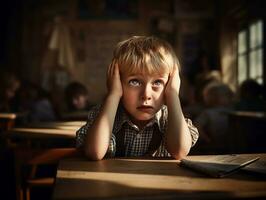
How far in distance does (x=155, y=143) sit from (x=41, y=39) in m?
6.47

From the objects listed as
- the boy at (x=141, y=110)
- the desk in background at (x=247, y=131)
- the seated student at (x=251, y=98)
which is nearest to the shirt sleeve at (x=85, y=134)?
the boy at (x=141, y=110)

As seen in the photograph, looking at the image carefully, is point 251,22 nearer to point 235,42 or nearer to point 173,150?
point 235,42

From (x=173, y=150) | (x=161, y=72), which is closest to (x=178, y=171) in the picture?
(x=173, y=150)

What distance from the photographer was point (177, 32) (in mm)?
7742

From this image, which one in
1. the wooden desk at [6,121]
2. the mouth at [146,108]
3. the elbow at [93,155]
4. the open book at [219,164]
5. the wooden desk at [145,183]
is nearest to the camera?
the wooden desk at [145,183]

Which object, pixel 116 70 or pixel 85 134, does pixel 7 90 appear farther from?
→ pixel 116 70

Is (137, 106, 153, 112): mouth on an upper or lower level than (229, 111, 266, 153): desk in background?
upper

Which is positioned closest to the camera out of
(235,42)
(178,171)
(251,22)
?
(178,171)

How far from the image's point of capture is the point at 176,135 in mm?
1353

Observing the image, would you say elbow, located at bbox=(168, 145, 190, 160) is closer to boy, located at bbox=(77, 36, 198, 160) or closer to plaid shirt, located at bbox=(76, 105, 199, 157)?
boy, located at bbox=(77, 36, 198, 160)

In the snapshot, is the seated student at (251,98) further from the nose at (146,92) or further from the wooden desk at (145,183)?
the wooden desk at (145,183)

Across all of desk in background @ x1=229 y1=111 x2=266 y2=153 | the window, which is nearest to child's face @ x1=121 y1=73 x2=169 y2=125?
desk in background @ x1=229 y1=111 x2=266 y2=153

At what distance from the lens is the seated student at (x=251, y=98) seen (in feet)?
14.4

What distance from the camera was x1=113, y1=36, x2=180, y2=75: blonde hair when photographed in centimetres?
139
